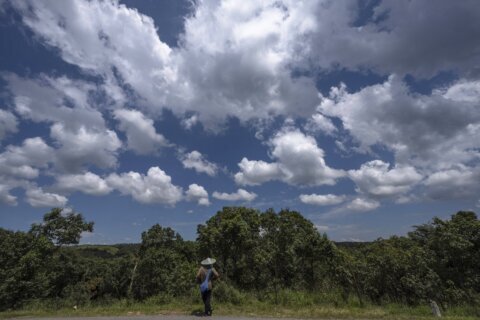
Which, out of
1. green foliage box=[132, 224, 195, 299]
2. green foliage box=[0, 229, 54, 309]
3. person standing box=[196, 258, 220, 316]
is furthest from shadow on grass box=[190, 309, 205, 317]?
green foliage box=[132, 224, 195, 299]

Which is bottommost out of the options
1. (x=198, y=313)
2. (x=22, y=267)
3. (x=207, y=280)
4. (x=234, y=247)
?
(x=198, y=313)

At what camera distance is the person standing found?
934 centimetres

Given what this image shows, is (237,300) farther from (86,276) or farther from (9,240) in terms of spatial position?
(86,276)

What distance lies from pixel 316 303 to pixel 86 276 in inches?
1746

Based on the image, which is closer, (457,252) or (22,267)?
(457,252)

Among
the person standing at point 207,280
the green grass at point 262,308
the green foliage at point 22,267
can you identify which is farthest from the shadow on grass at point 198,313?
the green foliage at point 22,267

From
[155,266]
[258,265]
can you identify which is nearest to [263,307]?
[258,265]

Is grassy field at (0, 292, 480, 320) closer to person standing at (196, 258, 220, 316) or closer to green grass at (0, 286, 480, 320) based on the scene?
green grass at (0, 286, 480, 320)

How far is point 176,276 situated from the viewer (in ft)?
101

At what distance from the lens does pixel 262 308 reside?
10.2 m

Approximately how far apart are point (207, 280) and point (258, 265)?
2353 cm

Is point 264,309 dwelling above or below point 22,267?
below

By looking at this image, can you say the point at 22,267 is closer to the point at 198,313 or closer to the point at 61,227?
the point at 61,227

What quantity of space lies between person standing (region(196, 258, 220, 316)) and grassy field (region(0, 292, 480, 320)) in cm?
60
